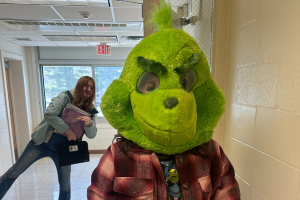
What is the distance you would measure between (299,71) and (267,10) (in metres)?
0.29

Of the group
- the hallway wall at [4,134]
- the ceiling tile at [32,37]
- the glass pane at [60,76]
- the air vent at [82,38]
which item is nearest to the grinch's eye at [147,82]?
the air vent at [82,38]

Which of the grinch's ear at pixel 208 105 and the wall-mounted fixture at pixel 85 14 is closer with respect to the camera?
the grinch's ear at pixel 208 105

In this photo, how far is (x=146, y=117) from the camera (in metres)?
0.55

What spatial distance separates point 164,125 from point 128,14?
2.14 metres

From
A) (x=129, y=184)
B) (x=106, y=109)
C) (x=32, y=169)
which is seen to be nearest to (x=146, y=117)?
(x=106, y=109)

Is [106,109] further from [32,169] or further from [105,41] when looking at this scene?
[32,169]

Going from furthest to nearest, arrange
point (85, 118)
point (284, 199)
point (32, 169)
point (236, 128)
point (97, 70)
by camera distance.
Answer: point (97, 70)
point (32, 169)
point (85, 118)
point (236, 128)
point (284, 199)

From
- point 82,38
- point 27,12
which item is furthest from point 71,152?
point 82,38

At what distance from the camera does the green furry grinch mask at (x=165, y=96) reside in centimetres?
54

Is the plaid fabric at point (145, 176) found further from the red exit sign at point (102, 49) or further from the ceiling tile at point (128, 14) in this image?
the red exit sign at point (102, 49)

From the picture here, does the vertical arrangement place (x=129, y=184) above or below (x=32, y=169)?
above

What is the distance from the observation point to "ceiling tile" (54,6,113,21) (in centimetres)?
212

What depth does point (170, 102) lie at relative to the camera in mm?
516

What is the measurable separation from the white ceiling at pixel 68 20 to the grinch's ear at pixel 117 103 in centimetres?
168
